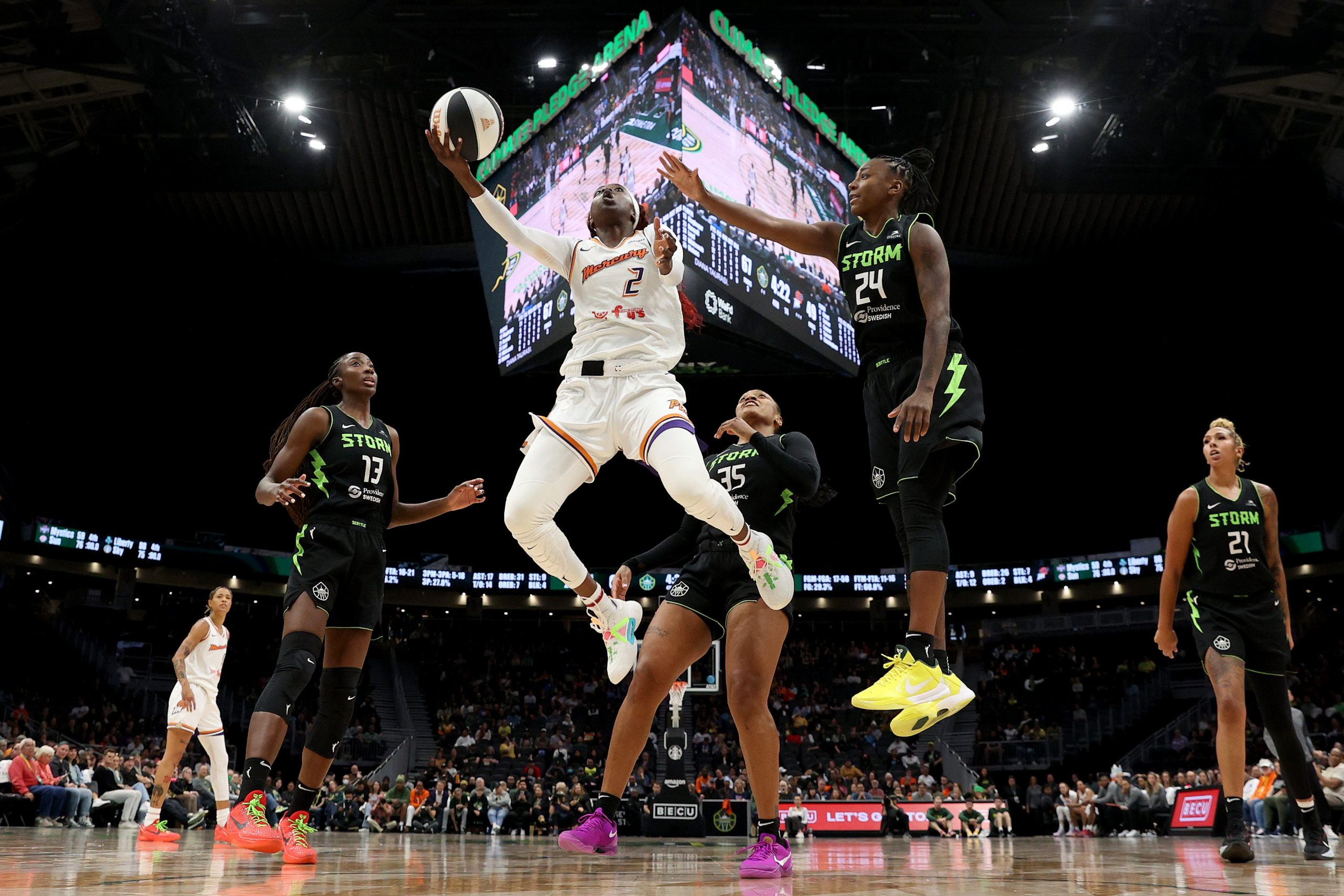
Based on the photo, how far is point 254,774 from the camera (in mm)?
4547

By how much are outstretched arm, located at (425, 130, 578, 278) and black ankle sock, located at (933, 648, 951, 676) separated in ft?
7.60

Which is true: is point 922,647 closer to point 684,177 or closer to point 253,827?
point 684,177

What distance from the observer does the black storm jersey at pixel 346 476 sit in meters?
5.15

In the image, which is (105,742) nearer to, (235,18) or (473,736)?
(473,736)

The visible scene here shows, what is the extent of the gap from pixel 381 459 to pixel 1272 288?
24.8m

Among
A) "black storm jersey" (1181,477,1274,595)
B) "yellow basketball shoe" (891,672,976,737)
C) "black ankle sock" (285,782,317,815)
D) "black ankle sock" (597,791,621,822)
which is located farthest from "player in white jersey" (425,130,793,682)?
"black storm jersey" (1181,477,1274,595)

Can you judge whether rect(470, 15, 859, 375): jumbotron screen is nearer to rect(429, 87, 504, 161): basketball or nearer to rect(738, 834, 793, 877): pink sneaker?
rect(429, 87, 504, 161): basketball

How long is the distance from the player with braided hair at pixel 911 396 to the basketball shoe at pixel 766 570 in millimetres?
520

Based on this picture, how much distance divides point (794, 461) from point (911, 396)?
969mm

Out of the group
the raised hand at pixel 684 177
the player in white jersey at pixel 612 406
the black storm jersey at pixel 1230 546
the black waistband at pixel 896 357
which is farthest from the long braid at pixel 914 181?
the black storm jersey at pixel 1230 546

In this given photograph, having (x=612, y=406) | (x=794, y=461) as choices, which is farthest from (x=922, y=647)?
(x=612, y=406)

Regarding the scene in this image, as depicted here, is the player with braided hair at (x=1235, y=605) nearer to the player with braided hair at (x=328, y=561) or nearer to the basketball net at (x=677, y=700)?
the player with braided hair at (x=328, y=561)

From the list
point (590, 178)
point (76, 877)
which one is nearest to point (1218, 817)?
point (590, 178)

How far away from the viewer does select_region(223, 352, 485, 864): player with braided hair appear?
4.68 m
